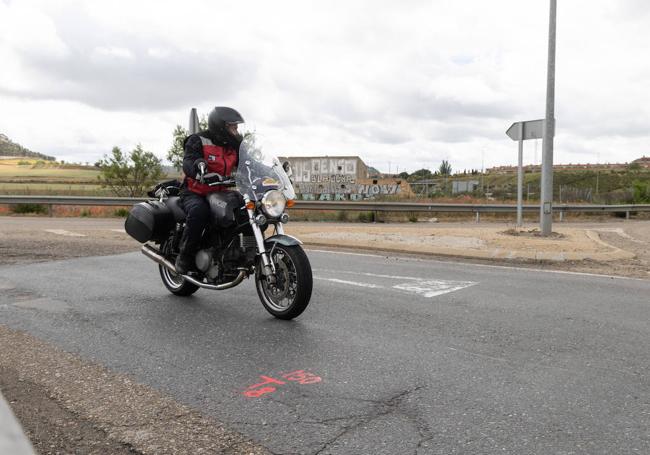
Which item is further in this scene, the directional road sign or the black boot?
the directional road sign

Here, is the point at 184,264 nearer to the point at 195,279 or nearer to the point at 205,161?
the point at 195,279

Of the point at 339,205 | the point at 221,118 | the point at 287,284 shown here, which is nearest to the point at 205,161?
the point at 221,118

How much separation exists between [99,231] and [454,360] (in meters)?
12.7

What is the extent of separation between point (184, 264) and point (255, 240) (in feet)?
3.09

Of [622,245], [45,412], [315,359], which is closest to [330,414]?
[315,359]

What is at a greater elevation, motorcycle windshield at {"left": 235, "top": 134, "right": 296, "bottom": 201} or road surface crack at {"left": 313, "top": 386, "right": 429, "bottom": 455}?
motorcycle windshield at {"left": 235, "top": 134, "right": 296, "bottom": 201}

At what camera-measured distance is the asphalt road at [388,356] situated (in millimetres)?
3072

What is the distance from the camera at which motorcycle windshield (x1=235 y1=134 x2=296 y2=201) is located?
5.61m

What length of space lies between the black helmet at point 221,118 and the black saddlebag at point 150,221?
116cm

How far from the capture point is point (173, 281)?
6891mm

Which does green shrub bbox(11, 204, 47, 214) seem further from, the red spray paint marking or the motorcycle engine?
the red spray paint marking

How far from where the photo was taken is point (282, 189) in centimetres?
564

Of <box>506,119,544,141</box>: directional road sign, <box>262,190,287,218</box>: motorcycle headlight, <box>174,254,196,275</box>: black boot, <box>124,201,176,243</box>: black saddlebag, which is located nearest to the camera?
<box>262,190,287,218</box>: motorcycle headlight

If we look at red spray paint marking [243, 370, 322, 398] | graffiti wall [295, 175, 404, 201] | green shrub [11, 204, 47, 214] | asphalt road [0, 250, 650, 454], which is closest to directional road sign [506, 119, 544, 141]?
asphalt road [0, 250, 650, 454]
